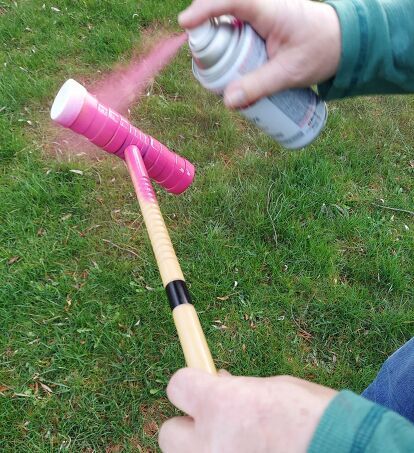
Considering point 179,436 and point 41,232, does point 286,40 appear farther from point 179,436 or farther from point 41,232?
point 41,232

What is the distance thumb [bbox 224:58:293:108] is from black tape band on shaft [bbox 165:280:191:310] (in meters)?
0.48

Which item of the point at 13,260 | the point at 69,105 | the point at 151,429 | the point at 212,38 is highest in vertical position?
the point at 212,38

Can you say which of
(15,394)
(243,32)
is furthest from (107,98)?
(243,32)

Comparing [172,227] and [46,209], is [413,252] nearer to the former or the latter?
[172,227]

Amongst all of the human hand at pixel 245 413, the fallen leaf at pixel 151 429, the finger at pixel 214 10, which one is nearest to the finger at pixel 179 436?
the human hand at pixel 245 413

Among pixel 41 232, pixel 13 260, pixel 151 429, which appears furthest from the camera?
pixel 41 232

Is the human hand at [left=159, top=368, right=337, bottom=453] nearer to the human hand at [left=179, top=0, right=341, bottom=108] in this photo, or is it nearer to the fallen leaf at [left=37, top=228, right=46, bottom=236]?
the human hand at [left=179, top=0, right=341, bottom=108]

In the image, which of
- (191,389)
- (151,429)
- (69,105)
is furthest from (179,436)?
(151,429)

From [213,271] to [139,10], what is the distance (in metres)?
2.03

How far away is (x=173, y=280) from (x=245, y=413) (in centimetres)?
61

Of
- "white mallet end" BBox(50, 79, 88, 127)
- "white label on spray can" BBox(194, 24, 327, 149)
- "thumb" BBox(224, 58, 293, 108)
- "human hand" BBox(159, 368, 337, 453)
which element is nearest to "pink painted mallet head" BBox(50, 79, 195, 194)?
"white mallet end" BBox(50, 79, 88, 127)

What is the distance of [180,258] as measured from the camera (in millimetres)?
2510

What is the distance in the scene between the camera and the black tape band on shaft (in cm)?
136

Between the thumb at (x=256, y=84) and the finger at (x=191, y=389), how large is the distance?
71 cm
